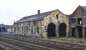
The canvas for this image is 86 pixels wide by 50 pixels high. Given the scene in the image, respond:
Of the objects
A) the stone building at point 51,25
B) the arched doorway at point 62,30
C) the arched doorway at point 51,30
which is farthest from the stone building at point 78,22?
the arched doorway at point 51,30

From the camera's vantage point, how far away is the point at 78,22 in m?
50.8

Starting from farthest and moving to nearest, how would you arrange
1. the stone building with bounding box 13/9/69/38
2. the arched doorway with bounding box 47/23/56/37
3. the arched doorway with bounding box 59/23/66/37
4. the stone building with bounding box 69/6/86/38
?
the arched doorway with bounding box 59/23/66/37 → the arched doorway with bounding box 47/23/56/37 → the stone building with bounding box 13/9/69/38 → the stone building with bounding box 69/6/86/38

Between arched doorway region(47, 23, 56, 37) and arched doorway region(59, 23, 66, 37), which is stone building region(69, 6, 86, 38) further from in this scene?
arched doorway region(47, 23, 56, 37)

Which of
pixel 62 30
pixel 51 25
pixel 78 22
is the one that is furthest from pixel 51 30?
pixel 78 22

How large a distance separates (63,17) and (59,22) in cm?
152

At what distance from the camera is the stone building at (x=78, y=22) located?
4950 cm

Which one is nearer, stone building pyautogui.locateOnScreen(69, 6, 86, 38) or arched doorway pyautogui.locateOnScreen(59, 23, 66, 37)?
stone building pyautogui.locateOnScreen(69, 6, 86, 38)

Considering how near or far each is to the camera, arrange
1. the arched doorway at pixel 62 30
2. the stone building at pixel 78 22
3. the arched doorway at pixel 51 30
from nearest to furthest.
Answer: the stone building at pixel 78 22, the arched doorway at pixel 51 30, the arched doorway at pixel 62 30

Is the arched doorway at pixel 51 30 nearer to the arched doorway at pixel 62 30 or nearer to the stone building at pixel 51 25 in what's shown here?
the stone building at pixel 51 25

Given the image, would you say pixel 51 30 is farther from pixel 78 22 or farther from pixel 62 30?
pixel 78 22

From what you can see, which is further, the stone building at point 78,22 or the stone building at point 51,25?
the stone building at point 51,25

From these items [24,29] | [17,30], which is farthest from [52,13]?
[17,30]

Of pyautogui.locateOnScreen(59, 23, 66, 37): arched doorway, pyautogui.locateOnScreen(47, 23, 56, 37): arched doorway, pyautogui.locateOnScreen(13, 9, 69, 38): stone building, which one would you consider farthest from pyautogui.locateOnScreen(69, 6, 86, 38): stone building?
pyautogui.locateOnScreen(47, 23, 56, 37): arched doorway

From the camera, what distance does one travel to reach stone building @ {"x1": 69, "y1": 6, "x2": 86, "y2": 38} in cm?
4950
